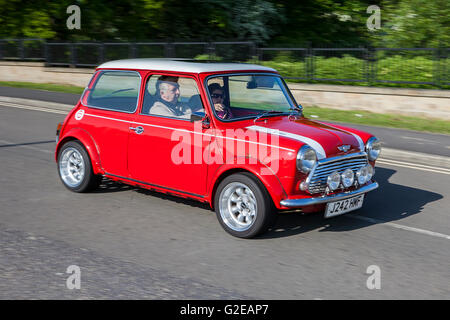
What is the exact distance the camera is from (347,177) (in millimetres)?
5992

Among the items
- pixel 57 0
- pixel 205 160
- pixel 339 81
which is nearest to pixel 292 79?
pixel 339 81

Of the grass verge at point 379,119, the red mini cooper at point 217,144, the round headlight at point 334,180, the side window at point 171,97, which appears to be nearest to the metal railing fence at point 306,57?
the grass verge at point 379,119

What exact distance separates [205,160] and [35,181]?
10.6 feet

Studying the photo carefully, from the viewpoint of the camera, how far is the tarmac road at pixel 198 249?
460 cm

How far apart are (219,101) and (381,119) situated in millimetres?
10468

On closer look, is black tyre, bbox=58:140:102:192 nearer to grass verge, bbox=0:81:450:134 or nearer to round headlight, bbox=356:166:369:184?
round headlight, bbox=356:166:369:184

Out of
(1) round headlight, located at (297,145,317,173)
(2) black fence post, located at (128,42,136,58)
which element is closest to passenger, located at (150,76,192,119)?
(1) round headlight, located at (297,145,317,173)

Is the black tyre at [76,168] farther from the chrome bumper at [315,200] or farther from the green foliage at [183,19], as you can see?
the green foliage at [183,19]

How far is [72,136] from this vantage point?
295 inches

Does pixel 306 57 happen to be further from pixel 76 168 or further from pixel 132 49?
pixel 76 168

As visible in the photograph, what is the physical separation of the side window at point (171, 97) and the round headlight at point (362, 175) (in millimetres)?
1830

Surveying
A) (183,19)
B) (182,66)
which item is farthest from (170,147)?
(183,19)

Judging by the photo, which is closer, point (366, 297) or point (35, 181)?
point (366, 297)
